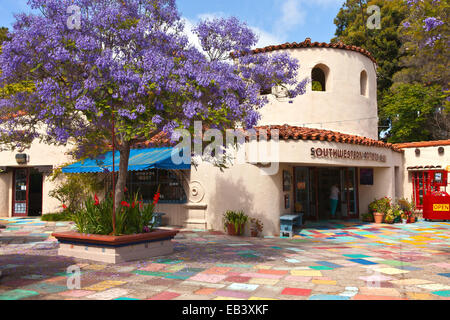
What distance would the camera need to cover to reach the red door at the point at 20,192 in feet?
62.8

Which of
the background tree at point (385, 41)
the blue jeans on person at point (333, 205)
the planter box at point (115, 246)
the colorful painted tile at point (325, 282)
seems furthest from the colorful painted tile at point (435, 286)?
the background tree at point (385, 41)

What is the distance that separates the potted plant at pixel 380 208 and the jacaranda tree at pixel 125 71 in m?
9.95

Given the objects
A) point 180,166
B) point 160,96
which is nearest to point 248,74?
point 160,96

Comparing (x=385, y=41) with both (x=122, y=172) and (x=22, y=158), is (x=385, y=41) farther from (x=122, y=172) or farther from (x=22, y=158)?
(x=122, y=172)

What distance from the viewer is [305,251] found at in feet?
33.2

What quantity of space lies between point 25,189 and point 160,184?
8.18 meters

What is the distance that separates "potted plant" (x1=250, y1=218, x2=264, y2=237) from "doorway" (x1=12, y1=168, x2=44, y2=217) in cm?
1192

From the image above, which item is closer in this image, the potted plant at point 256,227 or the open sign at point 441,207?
the potted plant at point 256,227

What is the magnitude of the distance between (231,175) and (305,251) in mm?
4561

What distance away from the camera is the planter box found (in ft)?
27.1

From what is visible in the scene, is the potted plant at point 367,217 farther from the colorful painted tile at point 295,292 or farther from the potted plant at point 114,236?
the colorful painted tile at point 295,292

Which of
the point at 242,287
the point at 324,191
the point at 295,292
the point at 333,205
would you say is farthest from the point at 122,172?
the point at 324,191
